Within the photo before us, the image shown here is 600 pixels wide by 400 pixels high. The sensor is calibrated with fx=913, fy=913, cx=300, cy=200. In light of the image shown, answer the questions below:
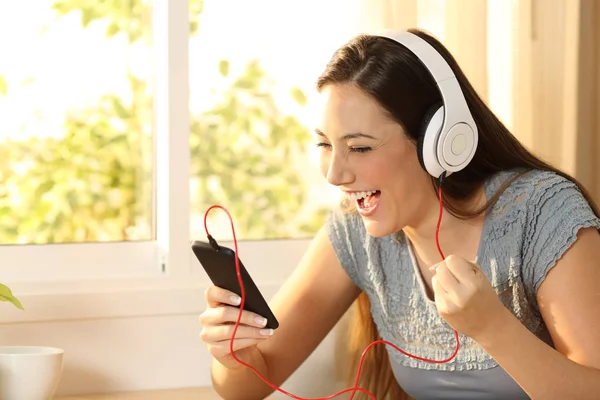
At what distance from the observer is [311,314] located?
1.72 m

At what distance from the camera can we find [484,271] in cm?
153

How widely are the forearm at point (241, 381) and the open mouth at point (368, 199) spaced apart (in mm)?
350

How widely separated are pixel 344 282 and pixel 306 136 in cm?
42

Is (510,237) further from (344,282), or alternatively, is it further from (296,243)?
(296,243)

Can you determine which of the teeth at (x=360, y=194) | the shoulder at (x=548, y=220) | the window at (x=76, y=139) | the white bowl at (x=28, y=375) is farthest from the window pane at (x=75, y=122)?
the shoulder at (x=548, y=220)

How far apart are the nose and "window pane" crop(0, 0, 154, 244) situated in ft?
1.90

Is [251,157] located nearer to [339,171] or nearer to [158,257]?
[158,257]

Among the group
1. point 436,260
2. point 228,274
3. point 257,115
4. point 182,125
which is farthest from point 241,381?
point 257,115

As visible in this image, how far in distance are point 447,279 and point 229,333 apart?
384 millimetres

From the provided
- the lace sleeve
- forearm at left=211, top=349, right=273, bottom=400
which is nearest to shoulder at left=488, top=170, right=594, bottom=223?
the lace sleeve

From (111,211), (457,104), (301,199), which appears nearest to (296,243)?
(301,199)

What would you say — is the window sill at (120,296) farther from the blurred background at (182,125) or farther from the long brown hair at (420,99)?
the long brown hair at (420,99)

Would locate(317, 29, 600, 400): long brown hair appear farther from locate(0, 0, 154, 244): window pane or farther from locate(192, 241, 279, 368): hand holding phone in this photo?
locate(0, 0, 154, 244): window pane

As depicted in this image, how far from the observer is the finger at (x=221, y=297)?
1446mm
